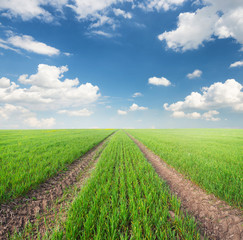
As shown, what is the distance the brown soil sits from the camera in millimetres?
3289

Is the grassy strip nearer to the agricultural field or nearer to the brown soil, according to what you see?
the agricultural field

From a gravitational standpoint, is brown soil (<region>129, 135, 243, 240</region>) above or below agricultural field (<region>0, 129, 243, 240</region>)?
below

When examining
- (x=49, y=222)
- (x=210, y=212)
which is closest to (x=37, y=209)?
(x=49, y=222)

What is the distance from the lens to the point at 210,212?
13.2 ft

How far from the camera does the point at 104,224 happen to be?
3160 millimetres

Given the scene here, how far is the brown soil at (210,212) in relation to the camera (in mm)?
3289

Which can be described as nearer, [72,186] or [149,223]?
[149,223]

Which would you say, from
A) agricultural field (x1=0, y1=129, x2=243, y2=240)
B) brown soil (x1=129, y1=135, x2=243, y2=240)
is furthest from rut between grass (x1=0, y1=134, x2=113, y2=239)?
brown soil (x1=129, y1=135, x2=243, y2=240)

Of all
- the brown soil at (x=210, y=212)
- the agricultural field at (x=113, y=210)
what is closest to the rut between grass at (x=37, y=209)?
the agricultural field at (x=113, y=210)

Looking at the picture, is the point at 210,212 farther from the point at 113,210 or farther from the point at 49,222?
the point at 49,222

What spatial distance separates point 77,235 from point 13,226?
2.07 meters

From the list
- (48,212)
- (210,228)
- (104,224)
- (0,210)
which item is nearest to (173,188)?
(210,228)

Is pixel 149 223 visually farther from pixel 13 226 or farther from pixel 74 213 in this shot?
pixel 13 226

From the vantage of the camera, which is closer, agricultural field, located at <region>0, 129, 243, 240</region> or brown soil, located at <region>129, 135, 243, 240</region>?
agricultural field, located at <region>0, 129, 243, 240</region>
